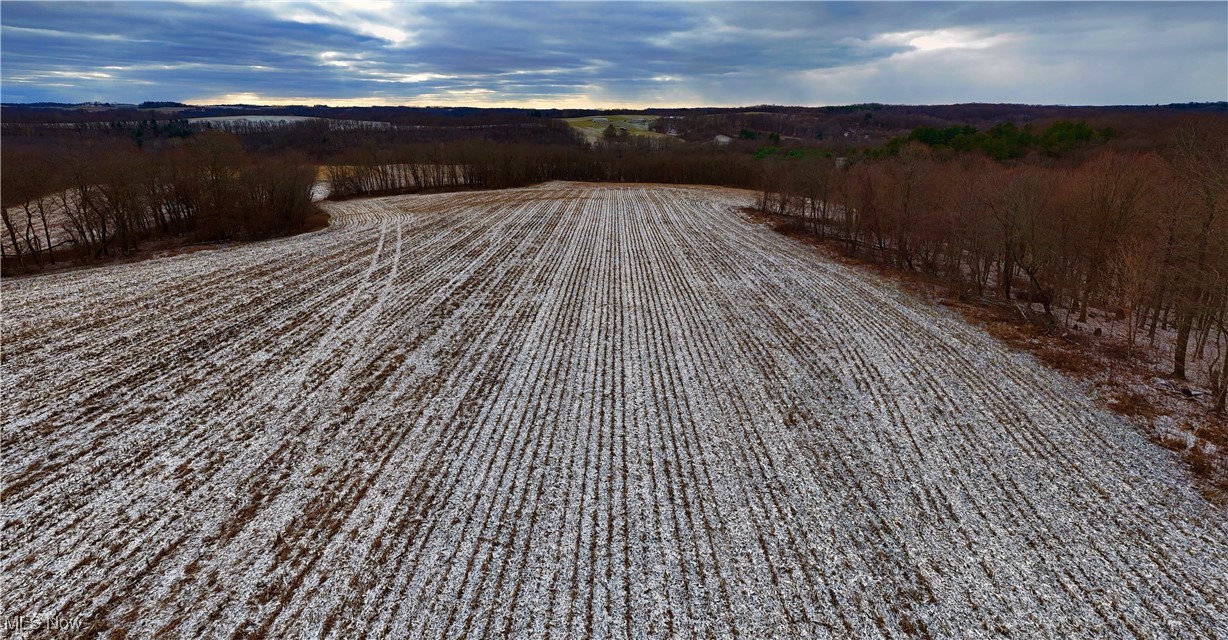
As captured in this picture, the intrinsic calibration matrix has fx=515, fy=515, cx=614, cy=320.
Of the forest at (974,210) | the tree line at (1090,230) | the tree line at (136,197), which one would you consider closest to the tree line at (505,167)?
the forest at (974,210)

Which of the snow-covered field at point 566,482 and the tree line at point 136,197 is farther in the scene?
the tree line at point 136,197

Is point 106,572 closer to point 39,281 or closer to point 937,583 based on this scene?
point 937,583

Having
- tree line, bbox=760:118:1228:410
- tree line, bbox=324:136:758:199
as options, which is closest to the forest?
tree line, bbox=760:118:1228:410

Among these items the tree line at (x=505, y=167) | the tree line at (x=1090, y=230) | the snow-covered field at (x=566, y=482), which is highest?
the tree line at (x=505, y=167)

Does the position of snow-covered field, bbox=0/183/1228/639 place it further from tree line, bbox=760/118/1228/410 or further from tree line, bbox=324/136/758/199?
tree line, bbox=324/136/758/199

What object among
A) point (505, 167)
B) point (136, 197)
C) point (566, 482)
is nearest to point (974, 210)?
point (566, 482)

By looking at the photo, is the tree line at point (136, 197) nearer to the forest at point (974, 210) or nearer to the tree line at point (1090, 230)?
the forest at point (974, 210)

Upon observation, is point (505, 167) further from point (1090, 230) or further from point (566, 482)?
point (566, 482)
